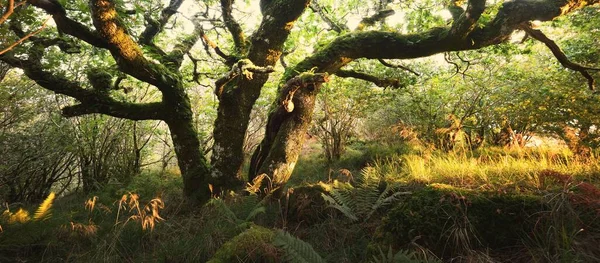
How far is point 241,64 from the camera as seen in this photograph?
4355 millimetres

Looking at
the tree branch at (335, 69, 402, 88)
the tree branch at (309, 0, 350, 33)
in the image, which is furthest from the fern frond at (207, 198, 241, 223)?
the tree branch at (309, 0, 350, 33)

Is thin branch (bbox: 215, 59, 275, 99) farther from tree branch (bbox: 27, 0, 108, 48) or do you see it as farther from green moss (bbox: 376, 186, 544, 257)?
green moss (bbox: 376, 186, 544, 257)

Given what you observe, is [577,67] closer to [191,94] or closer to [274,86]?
[274,86]

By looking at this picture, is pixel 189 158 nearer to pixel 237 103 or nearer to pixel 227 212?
pixel 237 103

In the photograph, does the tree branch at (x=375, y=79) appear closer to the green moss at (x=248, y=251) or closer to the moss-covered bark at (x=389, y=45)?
the moss-covered bark at (x=389, y=45)

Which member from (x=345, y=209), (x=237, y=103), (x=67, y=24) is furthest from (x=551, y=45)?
(x=67, y=24)

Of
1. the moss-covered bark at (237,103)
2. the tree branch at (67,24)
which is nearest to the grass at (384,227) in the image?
the moss-covered bark at (237,103)

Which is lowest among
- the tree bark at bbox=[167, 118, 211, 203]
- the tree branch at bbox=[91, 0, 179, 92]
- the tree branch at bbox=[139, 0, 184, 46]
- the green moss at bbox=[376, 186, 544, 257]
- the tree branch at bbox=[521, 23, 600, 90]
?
the green moss at bbox=[376, 186, 544, 257]

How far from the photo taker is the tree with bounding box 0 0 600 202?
176 inches

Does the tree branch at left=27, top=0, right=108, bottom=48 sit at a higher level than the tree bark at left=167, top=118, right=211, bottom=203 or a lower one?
higher

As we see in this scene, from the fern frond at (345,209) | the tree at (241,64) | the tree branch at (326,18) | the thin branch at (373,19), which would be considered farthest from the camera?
the tree branch at (326,18)

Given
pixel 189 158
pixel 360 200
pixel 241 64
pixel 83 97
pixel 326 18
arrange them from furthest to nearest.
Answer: pixel 326 18
pixel 189 158
pixel 83 97
pixel 241 64
pixel 360 200

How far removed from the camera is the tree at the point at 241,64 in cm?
448

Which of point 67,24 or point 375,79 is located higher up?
point 67,24
